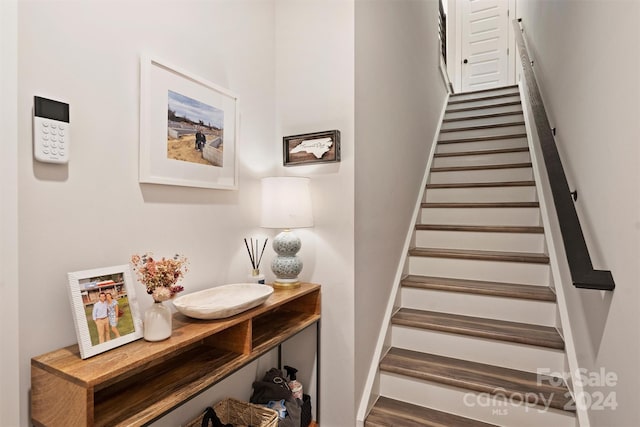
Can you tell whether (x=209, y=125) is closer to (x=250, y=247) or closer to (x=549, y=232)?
(x=250, y=247)

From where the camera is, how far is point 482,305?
7.11ft

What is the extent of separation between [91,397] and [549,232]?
260cm

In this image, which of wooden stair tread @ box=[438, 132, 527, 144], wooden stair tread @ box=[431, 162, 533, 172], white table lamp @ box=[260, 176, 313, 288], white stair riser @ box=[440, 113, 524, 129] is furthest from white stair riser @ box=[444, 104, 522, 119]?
white table lamp @ box=[260, 176, 313, 288]

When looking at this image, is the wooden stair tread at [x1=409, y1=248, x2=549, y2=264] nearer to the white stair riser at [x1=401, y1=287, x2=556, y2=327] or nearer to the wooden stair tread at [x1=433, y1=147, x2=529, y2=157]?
the white stair riser at [x1=401, y1=287, x2=556, y2=327]

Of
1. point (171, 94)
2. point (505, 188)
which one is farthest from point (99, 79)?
point (505, 188)

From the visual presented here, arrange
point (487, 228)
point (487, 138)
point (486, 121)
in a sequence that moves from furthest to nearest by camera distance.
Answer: point (486, 121) → point (487, 138) → point (487, 228)

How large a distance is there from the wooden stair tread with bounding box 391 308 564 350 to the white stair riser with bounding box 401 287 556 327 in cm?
3

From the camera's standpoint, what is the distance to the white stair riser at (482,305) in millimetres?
2031

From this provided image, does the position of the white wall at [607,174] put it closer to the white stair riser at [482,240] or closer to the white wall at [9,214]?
the white stair riser at [482,240]

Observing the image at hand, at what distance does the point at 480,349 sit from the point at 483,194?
4.67 ft

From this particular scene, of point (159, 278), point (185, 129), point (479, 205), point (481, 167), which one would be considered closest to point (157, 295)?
point (159, 278)

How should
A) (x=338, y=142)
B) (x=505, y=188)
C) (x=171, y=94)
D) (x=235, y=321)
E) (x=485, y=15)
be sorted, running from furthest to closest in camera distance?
(x=485, y=15) < (x=505, y=188) < (x=338, y=142) < (x=171, y=94) < (x=235, y=321)

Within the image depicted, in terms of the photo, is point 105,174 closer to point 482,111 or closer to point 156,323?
point 156,323

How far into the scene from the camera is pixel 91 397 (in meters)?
0.86
